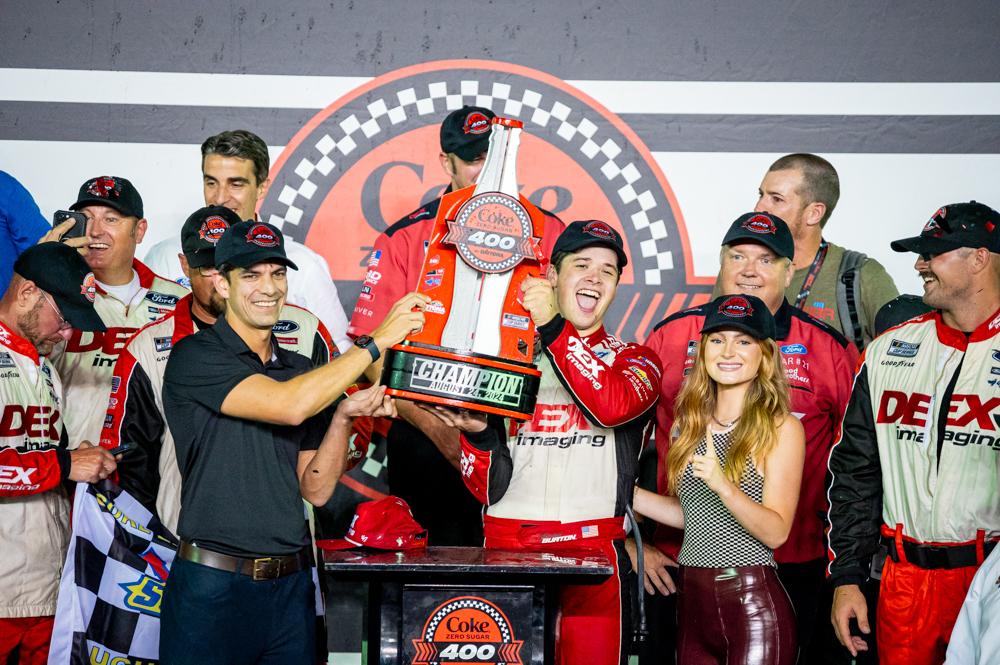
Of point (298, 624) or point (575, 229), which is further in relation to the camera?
point (575, 229)

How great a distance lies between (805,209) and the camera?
12.5ft

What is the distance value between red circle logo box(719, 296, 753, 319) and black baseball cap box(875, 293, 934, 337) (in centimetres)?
99

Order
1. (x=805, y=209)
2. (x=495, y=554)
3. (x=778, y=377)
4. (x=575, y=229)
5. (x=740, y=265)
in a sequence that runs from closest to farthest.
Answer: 1. (x=495, y=554)
2. (x=778, y=377)
3. (x=575, y=229)
4. (x=740, y=265)
5. (x=805, y=209)

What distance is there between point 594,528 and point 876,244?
7.21 ft

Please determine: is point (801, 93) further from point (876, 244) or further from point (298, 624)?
point (298, 624)

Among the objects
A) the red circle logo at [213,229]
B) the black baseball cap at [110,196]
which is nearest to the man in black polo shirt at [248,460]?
the red circle logo at [213,229]

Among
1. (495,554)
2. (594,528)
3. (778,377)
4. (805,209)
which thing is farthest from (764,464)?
(805,209)

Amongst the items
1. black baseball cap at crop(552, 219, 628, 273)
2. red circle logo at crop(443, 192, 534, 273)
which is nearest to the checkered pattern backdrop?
black baseball cap at crop(552, 219, 628, 273)

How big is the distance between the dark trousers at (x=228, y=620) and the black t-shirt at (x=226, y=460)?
8 cm

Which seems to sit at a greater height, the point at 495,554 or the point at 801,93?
the point at 801,93

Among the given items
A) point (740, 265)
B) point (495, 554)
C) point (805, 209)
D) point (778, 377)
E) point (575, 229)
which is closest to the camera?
point (495, 554)

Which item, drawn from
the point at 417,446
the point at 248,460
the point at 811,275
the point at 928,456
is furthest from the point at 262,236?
the point at 811,275

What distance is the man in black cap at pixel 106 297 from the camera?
10.9ft

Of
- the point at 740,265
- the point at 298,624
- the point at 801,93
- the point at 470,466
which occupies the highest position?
the point at 801,93
